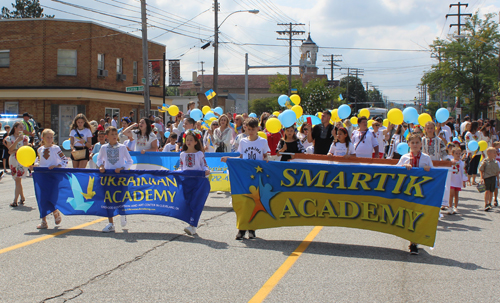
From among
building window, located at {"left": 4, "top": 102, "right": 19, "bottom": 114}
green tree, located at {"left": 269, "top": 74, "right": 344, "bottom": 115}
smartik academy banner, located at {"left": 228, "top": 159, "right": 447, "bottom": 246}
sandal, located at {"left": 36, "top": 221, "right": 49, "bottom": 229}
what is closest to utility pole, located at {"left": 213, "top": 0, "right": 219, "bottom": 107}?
building window, located at {"left": 4, "top": 102, "right": 19, "bottom": 114}

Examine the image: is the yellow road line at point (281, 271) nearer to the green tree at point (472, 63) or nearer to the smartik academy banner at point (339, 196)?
the smartik academy banner at point (339, 196)

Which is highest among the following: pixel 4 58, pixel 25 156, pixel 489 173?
pixel 4 58

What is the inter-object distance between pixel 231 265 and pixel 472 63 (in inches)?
1546

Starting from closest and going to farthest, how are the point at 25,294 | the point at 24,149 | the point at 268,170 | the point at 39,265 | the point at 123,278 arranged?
the point at 25,294
the point at 123,278
the point at 39,265
the point at 268,170
the point at 24,149

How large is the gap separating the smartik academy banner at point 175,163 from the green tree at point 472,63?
33498 mm

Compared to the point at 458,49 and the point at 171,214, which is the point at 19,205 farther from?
the point at 458,49

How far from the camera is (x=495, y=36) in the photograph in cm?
3909

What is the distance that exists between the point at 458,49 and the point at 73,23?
29.2 meters

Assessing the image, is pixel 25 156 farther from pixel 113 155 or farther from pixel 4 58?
pixel 4 58

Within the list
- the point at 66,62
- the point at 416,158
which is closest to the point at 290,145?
the point at 416,158

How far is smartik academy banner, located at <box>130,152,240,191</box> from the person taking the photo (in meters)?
10.4

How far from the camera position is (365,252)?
6184 mm

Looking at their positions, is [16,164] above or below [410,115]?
below

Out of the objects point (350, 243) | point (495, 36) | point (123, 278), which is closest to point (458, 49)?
point (495, 36)
